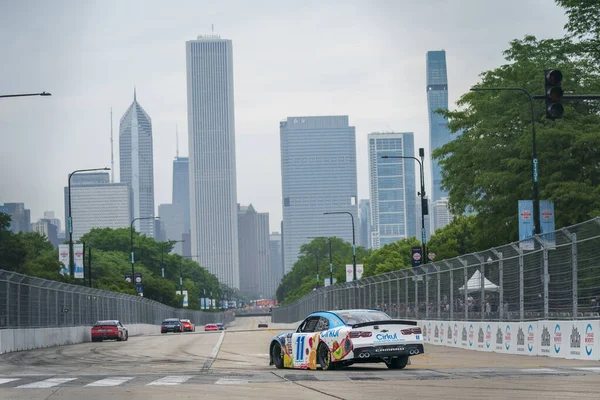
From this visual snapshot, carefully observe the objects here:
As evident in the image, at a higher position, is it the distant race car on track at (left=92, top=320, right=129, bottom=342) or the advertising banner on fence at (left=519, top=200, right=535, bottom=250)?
the advertising banner on fence at (left=519, top=200, right=535, bottom=250)

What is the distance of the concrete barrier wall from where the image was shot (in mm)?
39156

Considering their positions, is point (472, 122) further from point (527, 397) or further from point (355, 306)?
point (527, 397)

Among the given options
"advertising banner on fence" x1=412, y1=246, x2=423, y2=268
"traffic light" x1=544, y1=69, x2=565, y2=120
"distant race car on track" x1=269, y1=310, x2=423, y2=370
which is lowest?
"distant race car on track" x1=269, y1=310, x2=423, y2=370

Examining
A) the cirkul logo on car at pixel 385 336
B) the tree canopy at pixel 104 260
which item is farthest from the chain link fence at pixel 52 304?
the cirkul logo on car at pixel 385 336

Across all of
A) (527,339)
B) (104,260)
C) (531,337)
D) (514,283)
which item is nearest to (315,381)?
(531,337)

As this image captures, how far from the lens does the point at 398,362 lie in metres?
22.8

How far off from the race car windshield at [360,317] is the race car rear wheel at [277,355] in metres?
2.26

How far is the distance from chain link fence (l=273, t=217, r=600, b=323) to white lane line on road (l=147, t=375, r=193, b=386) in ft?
28.1

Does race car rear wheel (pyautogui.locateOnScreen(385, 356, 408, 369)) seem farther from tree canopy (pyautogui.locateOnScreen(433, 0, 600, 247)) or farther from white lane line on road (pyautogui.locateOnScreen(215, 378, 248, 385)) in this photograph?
tree canopy (pyautogui.locateOnScreen(433, 0, 600, 247))

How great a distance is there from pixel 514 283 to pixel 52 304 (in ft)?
86.3

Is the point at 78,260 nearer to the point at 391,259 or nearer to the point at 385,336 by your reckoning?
the point at 385,336

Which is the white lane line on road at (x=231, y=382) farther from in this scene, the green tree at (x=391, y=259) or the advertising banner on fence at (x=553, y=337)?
the green tree at (x=391, y=259)

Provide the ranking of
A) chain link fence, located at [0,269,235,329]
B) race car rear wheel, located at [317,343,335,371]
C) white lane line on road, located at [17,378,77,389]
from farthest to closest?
chain link fence, located at [0,269,235,329] → race car rear wheel, located at [317,343,335,371] → white lane line on road, located at [17,378,77,389]

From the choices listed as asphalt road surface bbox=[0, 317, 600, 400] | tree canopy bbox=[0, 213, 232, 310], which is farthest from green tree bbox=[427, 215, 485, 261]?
asphalt road surface bbox=[0, 317, 600, 400]
